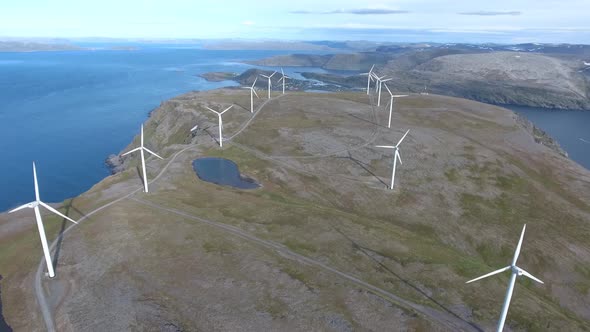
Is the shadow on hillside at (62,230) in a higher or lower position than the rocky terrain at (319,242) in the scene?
higher

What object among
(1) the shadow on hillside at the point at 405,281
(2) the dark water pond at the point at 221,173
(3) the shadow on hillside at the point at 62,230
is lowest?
(1) the shadow on hillside at the point at 405,281

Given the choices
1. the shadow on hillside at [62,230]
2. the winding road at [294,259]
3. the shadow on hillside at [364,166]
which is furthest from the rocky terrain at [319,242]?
the shadow on hillside at [364,166]

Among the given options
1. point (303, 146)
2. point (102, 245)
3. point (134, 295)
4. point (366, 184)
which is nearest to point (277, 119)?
point (303, 146)

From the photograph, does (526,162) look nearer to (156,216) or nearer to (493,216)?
(493,216)

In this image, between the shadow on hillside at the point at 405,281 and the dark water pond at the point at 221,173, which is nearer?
the shadow on hillside at the point at 405,281

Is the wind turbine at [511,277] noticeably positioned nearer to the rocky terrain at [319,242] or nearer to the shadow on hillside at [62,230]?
the rocky terrain at [319,242]

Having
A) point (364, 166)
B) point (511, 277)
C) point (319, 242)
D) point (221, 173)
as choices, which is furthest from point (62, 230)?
point (364, 166)
